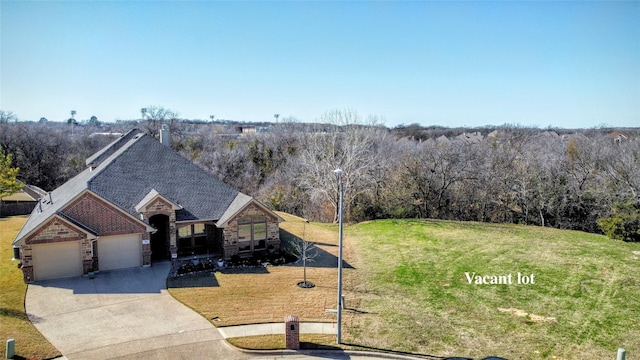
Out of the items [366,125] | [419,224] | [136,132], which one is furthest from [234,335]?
[366,125]

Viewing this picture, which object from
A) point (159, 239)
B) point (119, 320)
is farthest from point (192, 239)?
point (119, 320)

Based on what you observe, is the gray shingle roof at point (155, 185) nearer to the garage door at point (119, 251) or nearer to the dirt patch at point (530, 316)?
the garage door at point (119, 251)

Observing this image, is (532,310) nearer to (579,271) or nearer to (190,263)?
(579,271)

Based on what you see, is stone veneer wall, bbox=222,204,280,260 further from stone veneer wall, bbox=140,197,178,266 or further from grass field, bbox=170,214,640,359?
stone veneer wall, bbox=140,197,178,266

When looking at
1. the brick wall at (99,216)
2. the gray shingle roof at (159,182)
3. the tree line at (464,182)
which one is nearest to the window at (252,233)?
the gray shingle roof at (159,182)

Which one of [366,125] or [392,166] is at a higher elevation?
[366,125]

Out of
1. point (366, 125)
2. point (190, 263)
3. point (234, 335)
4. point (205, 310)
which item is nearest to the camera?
point (234, 335)

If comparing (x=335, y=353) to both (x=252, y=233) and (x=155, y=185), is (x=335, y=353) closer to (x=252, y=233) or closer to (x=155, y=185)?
(x=252, y=233)
